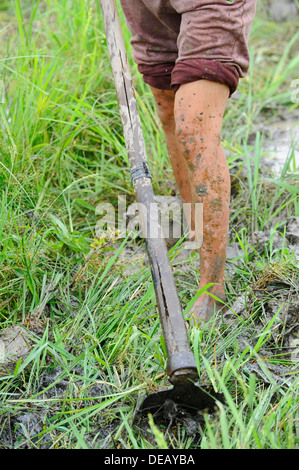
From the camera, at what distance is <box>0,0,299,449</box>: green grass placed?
4.80ft

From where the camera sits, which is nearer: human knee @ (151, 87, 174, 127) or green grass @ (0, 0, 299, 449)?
green grass @ (0, 0, 299, 449)

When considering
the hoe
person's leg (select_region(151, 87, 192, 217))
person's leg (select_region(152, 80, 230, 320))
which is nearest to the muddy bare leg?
person's leg (select_region(152, 80, 230, 320))

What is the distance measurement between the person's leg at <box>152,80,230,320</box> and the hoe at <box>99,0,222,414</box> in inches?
6.6

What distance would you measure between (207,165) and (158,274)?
42cm

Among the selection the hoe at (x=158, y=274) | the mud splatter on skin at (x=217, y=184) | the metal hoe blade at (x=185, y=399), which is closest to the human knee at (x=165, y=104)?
the hoe at (x=158, y=274)

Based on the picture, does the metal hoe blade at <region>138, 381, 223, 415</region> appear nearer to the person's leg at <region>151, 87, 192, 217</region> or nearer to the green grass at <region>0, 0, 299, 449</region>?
the green grass at <region>0, 0, 299, 449</region>

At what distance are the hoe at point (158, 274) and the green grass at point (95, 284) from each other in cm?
7

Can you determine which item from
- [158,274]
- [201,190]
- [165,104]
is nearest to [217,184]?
[201,190]

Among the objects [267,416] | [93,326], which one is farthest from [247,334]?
[93,326]

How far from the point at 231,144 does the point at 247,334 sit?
1.50m

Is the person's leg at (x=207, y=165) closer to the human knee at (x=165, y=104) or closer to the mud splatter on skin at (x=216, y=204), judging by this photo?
the mud splatter on skin at (x=216, y=204)

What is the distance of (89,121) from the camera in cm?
261

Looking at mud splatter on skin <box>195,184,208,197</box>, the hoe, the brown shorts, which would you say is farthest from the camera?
mud splatter on skin <box>195,184,208,197</box>

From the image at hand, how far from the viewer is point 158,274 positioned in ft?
5.27
